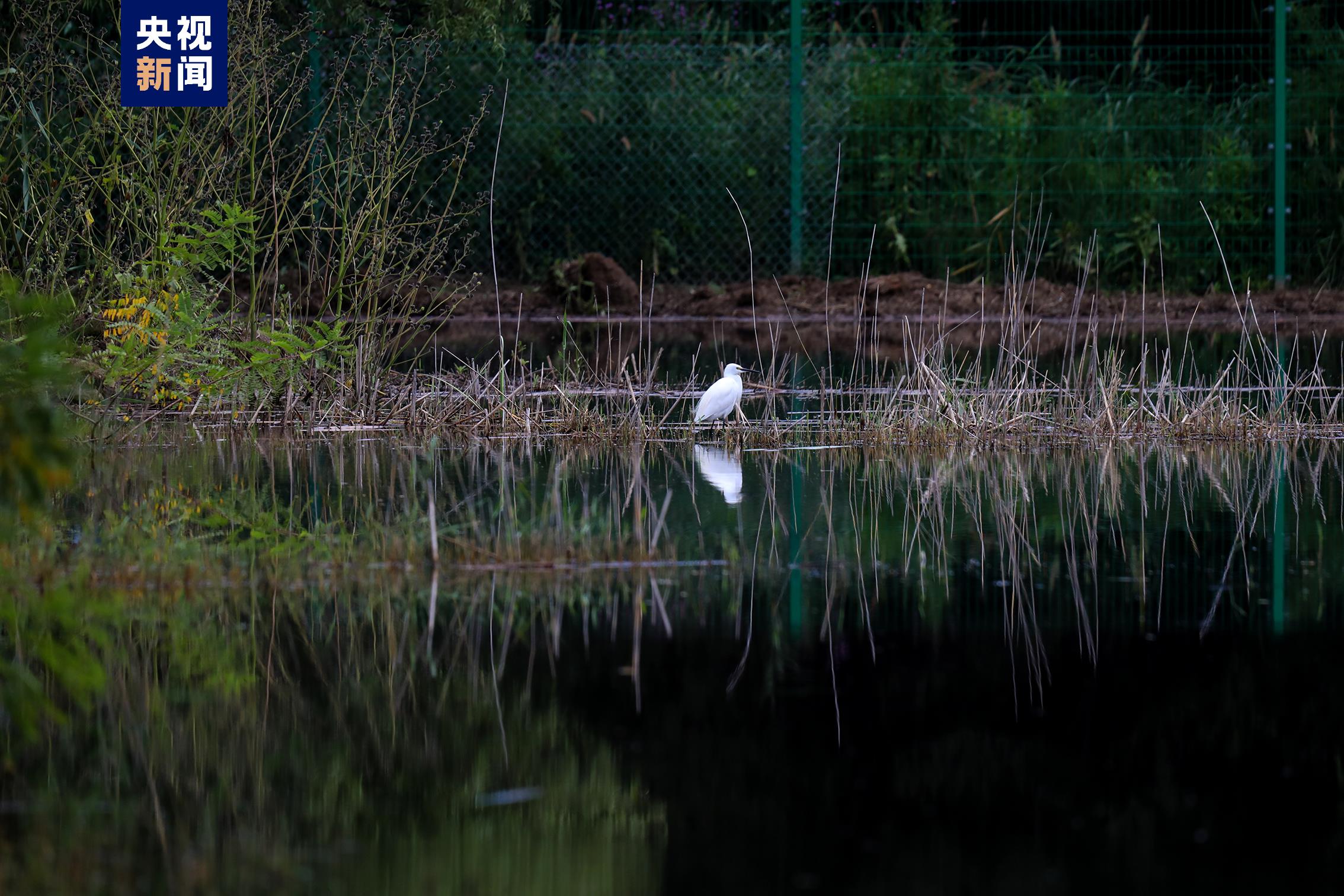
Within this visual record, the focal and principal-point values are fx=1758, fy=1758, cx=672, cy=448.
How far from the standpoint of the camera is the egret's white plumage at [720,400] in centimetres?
661

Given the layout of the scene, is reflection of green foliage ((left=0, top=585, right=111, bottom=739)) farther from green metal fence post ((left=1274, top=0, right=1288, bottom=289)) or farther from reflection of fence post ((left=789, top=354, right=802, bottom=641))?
green metal fence post ((left=1274, top=0, right=1288, bottom=289))

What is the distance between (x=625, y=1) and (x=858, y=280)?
3.92 meters

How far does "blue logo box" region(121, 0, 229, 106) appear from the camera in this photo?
8352 mm

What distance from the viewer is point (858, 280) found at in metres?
13.3

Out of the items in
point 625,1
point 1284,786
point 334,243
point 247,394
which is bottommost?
point 1284,786

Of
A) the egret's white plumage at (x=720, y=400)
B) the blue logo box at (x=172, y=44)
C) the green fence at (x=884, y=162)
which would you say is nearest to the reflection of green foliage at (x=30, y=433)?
the egret's white plumage at (x=720, y=400)

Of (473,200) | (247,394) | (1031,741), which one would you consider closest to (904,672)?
(1031,741)

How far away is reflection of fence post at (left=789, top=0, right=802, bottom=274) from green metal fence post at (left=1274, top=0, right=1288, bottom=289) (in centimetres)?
336

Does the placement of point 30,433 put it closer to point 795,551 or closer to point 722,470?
point 795,551

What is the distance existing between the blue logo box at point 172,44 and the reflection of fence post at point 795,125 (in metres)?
4.70

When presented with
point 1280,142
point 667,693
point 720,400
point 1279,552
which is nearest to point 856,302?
point 1280,142

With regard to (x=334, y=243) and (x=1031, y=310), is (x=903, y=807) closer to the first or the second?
(x=334, y=243)

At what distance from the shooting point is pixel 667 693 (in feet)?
10.2

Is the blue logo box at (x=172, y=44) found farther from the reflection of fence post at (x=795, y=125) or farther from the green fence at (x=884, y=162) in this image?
the reflection of fence post at (x=795, y=125)
